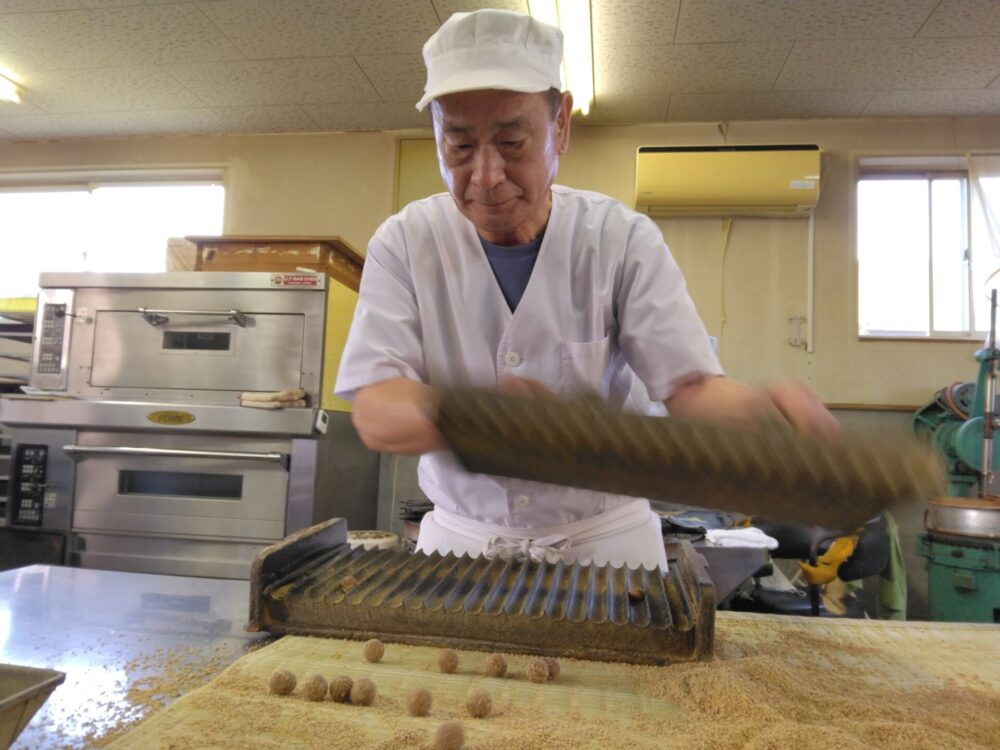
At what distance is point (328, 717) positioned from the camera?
0.77 metres

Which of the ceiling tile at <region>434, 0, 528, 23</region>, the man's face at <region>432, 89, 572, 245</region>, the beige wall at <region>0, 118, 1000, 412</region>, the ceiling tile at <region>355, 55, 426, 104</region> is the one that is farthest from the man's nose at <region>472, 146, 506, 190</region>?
the beige wall at <region>0, 118, 1000, 412</region>

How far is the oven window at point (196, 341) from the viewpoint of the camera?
114 inches

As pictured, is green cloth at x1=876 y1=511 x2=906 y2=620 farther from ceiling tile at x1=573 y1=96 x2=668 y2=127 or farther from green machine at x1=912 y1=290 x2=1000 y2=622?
ceiling tile at x1=573 y1=96 x2=668 y2=127

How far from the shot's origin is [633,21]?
276cm

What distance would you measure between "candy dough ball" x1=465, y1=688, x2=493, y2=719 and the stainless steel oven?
1992mm

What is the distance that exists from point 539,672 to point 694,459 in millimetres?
429

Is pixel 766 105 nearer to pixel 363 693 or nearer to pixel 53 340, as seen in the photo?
pixel 363 693

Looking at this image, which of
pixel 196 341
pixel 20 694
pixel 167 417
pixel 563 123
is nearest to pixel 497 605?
pixel 20 694

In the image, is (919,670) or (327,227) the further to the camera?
(327,227)

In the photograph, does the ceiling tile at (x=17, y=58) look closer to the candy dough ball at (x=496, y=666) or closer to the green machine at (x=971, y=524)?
the candy dough ball at (x=496, y=666)

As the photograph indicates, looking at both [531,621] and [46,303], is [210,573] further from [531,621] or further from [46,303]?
[531,621]

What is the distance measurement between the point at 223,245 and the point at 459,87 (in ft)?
7.90

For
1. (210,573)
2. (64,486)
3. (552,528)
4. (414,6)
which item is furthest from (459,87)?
(64,486)

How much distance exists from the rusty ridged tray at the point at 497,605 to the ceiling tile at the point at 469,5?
2397 mm
